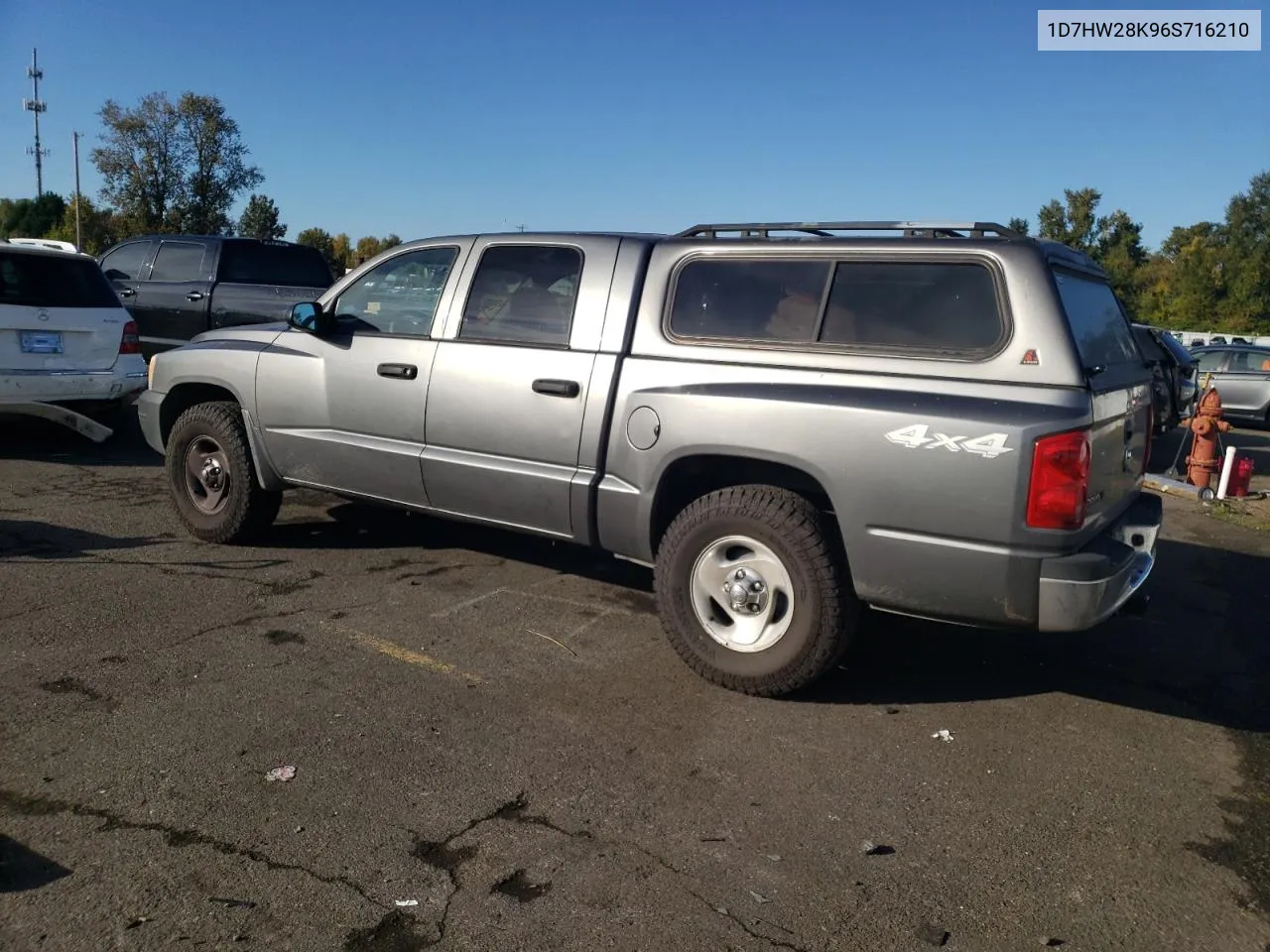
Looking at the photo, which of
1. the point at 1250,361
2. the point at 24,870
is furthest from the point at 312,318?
the point at 1250,361

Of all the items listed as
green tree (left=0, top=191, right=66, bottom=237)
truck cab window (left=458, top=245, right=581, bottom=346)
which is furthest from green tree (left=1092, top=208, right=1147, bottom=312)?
green tree (left=0, top=191, right=66, bottom=237)

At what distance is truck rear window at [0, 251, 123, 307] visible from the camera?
27.6 feet

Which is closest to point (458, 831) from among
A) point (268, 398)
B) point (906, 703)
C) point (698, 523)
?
point (698, 523)

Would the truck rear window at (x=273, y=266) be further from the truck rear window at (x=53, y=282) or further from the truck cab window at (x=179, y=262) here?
the truck rear window at (x=53, y=282)

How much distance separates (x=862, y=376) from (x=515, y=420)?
176cm

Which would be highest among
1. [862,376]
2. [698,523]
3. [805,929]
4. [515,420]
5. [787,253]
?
[787,253]

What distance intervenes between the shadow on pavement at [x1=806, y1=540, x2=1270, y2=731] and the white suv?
7.08m

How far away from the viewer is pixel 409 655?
458 centimetres

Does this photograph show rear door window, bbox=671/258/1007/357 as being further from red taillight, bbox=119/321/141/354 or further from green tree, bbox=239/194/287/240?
green tree, bbox=239/194/287/240

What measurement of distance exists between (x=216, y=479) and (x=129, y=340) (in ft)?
12.2

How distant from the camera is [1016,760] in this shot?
12.6 feet

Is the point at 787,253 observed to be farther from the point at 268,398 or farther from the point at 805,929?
the point at 268,398

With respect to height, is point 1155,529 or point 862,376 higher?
point 862,376

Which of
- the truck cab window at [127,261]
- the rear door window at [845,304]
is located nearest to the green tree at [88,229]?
the truck cab window at [127,261]
